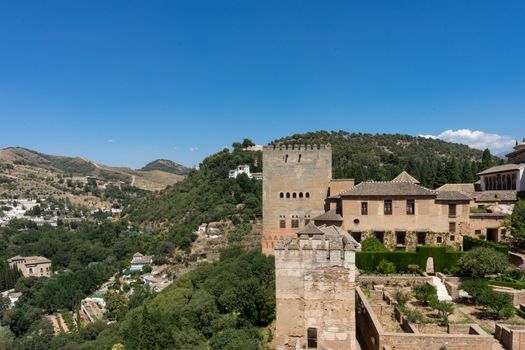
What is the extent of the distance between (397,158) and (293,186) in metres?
55.9

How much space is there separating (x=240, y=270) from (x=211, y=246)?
3022cm

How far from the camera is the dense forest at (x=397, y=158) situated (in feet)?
170

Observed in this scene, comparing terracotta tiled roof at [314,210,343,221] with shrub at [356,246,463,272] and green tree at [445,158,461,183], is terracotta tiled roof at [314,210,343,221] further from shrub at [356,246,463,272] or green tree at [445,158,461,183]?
green tree at [445,158,461,183]

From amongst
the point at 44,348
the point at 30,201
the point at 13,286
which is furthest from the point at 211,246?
the point at 30,201

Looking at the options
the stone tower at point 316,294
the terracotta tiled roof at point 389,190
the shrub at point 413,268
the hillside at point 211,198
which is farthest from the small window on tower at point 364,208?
the hillside at point 211,198

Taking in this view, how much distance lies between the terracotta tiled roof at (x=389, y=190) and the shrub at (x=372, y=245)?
310cm

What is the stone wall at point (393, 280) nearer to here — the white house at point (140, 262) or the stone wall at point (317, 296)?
the stone wall at point (317, 296)

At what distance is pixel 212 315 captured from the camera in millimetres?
23312

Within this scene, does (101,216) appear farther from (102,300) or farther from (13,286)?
(102,300)

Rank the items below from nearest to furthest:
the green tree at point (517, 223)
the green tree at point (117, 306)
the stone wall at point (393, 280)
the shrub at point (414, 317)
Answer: the shrub at point (414, 317) < the stone wall at point (393, 280) < the green tree at point (517, 223) < the green tree at point (117, 306)

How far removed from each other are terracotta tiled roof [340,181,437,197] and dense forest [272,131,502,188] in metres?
10.6

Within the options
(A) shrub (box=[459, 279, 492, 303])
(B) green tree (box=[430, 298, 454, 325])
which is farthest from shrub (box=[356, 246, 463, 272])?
(B) green tree (box=[430, 298, 454, 325])

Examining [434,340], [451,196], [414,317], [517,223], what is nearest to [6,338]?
[414,317]

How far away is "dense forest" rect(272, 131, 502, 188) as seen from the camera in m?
51.7
